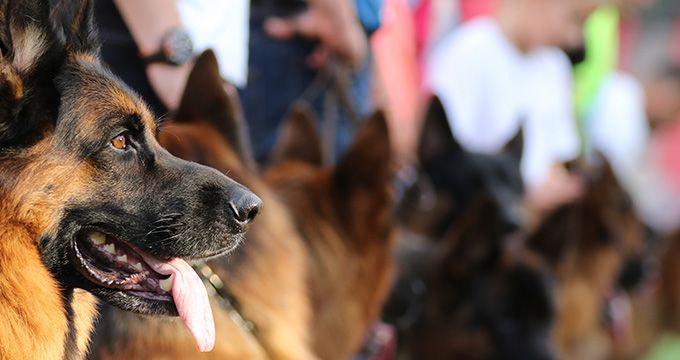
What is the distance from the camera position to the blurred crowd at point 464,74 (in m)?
3.00

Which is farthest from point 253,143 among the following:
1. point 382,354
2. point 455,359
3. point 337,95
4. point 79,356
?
point 79,356

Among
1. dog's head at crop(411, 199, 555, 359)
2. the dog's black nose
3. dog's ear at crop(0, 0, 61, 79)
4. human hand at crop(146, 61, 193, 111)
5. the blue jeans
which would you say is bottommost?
dog's head at crop(411, 199, 555, 359)

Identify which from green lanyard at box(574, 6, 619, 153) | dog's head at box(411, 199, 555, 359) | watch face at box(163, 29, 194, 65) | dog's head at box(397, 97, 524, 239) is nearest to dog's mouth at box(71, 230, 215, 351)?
watch face at box(163, 29, 194, 65)

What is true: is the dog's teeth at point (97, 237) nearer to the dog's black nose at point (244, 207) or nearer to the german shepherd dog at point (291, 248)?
the dog's black nose at point (244, 207)

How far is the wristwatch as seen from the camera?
8.82ft

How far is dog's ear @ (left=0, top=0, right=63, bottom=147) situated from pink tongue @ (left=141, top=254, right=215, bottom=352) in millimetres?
378

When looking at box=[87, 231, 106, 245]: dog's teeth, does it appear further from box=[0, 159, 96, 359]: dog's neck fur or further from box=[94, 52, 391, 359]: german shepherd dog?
box=[94, 52, 391, 359]: german shepherd dog

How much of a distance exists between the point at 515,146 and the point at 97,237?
12.8 ft

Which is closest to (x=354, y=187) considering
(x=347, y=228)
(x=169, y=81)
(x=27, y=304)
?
(x=347, y=228)

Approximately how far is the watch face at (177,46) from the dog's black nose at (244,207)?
2.56ft

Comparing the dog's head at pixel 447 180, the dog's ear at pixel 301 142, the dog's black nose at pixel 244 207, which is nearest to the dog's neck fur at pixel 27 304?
the dog's black nose at pixel 244 207

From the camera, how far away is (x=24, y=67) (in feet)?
5.89

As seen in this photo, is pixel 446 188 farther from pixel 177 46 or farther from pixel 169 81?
pixel 177 46

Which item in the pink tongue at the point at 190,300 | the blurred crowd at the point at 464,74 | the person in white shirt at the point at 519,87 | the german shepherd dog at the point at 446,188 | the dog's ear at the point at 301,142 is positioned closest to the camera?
the pink tongue at the point at 190,300
